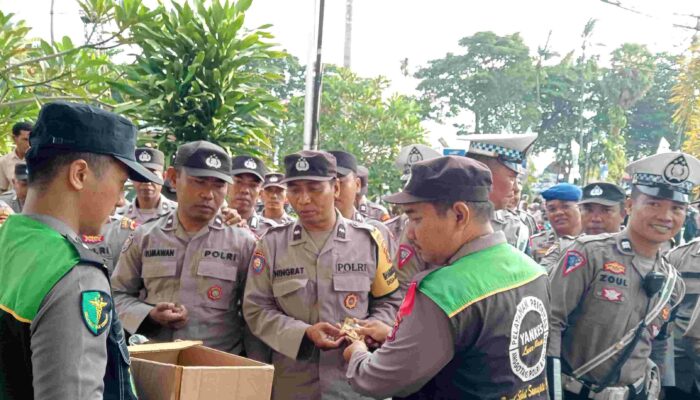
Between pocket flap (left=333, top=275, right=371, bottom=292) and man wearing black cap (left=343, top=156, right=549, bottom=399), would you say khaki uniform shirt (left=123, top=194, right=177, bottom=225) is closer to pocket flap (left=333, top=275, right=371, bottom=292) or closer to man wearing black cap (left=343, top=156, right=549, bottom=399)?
pocket flap (left=333, top=275, right=371, bottom=292)

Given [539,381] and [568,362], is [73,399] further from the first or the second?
[568,362]

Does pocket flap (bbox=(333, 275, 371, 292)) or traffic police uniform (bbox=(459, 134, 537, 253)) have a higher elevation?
traffic police uniform (bbox=(459, 134, 537, 253))

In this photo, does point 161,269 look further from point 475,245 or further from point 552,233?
point 552,233

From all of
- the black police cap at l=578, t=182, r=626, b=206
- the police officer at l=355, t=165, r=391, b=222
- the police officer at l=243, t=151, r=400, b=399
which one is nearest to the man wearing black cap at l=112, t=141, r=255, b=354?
the police officer at l=243, t=151, r=400, b=399

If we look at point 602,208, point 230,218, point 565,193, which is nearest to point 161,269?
point 230,218

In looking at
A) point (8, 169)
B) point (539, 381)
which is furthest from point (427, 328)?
point (8, 169)

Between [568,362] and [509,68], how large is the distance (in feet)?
138

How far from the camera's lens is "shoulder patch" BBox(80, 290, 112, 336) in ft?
6.15

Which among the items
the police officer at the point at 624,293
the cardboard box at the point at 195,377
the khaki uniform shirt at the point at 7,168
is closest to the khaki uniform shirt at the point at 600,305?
the police officer at the point at 624,293

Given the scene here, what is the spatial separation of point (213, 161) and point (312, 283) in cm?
87

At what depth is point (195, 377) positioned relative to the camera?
2.35m

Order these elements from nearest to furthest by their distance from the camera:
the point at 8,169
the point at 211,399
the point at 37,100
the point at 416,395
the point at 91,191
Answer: the point at 91,191 < the point at 211,399 < the point at 416,395 < the point at 37,100 < the point at 8,169

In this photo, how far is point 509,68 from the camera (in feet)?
146

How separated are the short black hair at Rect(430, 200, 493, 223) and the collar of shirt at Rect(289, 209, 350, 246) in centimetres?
141
